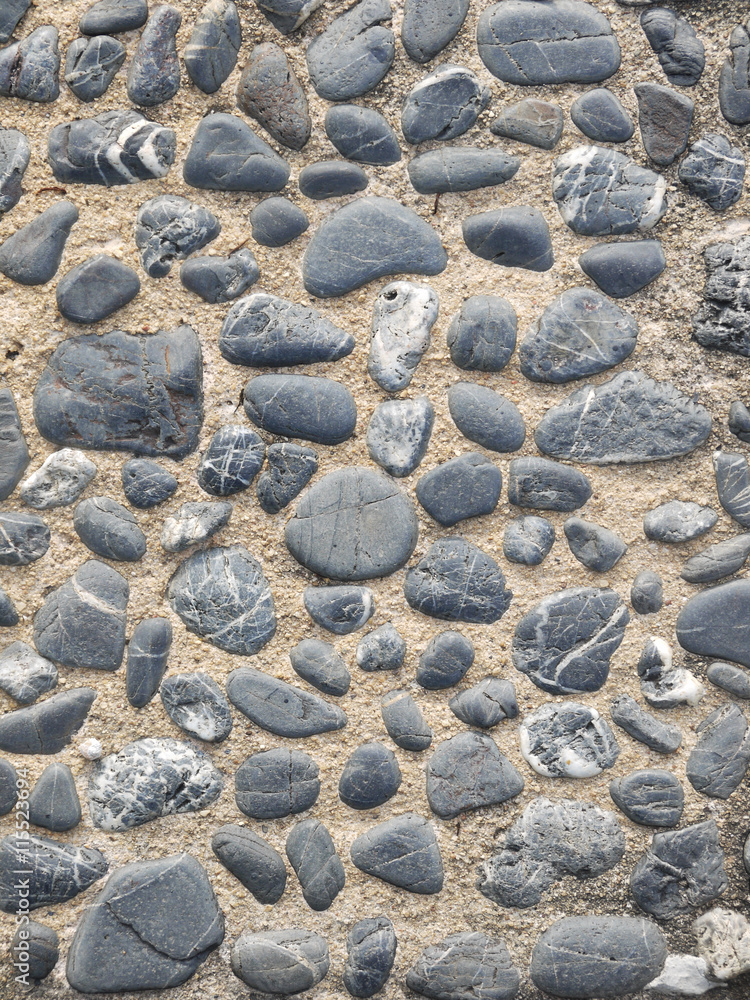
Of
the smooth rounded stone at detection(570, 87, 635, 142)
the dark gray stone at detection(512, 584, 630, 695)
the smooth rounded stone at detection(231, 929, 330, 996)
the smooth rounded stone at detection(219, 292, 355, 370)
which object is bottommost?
the smooth rounded stone at detection(231, 929, 330, 996)

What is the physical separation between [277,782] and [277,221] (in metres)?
0.79

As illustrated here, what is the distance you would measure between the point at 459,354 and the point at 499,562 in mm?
303

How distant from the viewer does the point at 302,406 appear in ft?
3.29

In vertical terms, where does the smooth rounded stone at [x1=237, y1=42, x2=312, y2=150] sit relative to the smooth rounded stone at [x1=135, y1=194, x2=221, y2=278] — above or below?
above

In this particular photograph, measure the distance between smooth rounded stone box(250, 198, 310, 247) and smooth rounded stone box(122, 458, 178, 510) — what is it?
357mm

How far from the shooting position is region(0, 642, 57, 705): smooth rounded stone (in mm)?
1013

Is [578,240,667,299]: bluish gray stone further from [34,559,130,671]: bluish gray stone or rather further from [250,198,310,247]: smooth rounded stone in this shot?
[34,559,130,671]: bluish gray stone

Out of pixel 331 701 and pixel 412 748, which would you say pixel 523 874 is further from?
pixel 331 701

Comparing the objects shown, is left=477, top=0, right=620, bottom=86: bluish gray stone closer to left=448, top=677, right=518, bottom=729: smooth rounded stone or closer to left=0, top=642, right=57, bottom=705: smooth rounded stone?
left=448, top=677, right=518, bottom=729: smooth rounded stone

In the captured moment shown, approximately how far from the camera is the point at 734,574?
1027 millimetres

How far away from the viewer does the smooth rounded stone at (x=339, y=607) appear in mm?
1015

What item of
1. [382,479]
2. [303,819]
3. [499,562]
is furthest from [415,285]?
[303,819]

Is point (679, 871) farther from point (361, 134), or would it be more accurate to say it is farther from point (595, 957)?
point (361, 134)

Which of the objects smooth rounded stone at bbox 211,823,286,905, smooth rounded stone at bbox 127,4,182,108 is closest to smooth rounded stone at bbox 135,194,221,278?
smooth rounded stone at bbox 127,4,182,108
